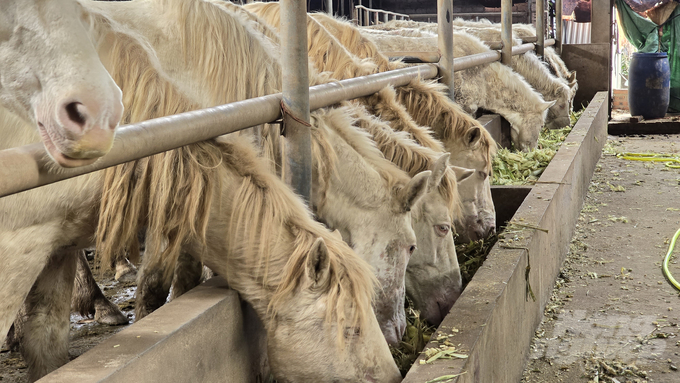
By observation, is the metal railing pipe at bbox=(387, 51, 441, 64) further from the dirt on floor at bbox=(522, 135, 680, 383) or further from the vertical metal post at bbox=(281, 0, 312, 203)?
the vertical metal post at bbox=(281, 0, 312, 203)

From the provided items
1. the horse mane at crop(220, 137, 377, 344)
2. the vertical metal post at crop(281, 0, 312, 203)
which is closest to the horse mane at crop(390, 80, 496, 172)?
the vertical metal post at crop(281, 0, 312, 203)

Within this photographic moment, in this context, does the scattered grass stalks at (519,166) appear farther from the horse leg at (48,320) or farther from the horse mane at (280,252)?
the horse leg at (48,320)

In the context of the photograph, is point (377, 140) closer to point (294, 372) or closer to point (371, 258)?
point (371, 258)

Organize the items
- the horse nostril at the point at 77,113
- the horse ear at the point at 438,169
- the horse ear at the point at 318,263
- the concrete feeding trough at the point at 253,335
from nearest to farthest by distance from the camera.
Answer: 1. the horse nostril at the point at 77,113
2. the concrete feeding trough at the point at 253,335
3. the horse ear at the point at 318,263
4. the horse ear at the point at 438,169

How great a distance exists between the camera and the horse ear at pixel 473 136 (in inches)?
176

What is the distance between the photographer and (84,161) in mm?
1446

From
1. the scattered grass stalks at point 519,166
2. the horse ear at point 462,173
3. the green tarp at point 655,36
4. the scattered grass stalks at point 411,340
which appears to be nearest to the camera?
the scattered grass stalks at point 411,340

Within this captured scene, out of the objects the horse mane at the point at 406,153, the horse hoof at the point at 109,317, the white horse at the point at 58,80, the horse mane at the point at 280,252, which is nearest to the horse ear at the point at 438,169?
the horse mane at the point at 406,153

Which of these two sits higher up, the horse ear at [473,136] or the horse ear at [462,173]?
the horse ear at [473,136]

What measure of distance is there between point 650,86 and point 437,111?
928 cm

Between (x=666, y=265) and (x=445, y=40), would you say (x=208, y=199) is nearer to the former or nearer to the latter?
(x=445, y=40)

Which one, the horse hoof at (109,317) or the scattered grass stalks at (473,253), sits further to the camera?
the scattered grass stalks at (473,253)

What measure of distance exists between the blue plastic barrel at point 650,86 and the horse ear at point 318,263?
11.6 metres

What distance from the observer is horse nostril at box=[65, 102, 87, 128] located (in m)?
1.37
